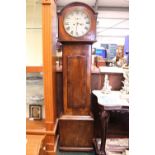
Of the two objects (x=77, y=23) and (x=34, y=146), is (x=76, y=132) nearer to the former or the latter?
(x=34, y=146)

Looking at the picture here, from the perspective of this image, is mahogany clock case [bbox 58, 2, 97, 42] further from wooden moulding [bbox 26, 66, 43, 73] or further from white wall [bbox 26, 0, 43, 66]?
wooden moulding [bbox 26, 66, 43, 73]

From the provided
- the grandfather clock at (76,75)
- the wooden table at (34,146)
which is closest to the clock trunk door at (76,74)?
the grandfather clock at (76,75)

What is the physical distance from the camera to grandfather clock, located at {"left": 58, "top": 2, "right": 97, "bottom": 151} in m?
2.69

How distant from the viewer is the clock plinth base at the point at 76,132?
276cm

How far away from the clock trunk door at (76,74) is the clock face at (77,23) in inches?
6.3

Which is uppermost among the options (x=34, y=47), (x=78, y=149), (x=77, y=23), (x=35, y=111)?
(x=77, y=23)

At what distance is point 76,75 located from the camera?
275cm

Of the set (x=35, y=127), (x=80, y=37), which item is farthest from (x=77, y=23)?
(x=35, y=127)

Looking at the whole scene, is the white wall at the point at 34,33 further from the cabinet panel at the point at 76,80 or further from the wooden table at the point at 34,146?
the wooden table at the point at 34,146

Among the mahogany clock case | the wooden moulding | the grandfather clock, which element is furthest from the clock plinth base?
the mahogany clock case

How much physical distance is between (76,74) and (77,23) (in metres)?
0.63
